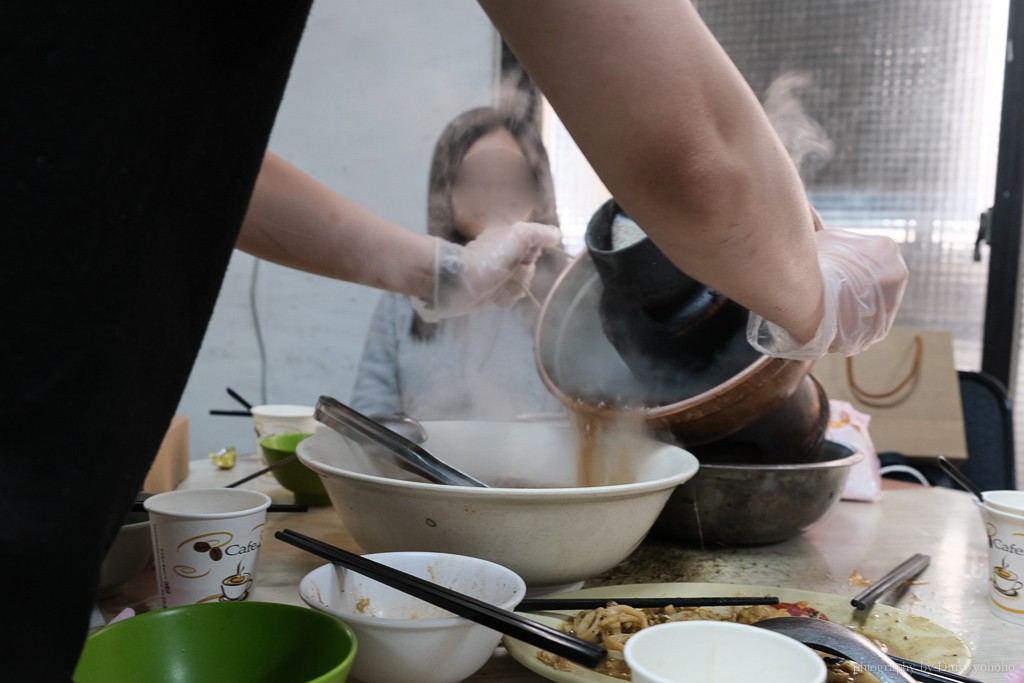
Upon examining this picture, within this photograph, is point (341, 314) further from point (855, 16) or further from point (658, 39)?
point (658, 39)

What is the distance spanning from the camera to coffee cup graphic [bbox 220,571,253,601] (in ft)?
2.54

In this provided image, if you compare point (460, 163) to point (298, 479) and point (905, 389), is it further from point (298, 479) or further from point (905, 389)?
point (905, 389)

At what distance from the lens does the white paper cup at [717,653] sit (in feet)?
1.68

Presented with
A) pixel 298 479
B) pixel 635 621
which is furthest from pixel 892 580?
pixel 298 479

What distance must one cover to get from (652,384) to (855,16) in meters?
2.43

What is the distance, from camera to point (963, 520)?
131cm

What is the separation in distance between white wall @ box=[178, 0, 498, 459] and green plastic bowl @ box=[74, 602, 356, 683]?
2599mm

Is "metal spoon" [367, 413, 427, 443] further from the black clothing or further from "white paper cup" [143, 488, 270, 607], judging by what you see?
the black clothing

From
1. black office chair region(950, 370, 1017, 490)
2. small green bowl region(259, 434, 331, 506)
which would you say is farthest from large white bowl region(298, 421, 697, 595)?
black office chair region(950, 370, 1017, 490)

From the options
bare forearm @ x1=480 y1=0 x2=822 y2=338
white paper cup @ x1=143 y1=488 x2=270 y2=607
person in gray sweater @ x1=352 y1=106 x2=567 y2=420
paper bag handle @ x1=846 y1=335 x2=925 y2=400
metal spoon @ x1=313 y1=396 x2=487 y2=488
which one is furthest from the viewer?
paper bag handle @ x1=846 y1=335 x2=925 y2=400

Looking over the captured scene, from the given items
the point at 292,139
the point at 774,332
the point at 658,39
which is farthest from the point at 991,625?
the point at 292,139

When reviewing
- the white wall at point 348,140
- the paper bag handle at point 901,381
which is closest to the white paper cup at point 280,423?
the white wall at point 348,140

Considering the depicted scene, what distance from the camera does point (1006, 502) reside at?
0.92 m

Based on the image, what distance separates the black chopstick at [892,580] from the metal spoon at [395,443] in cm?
41
